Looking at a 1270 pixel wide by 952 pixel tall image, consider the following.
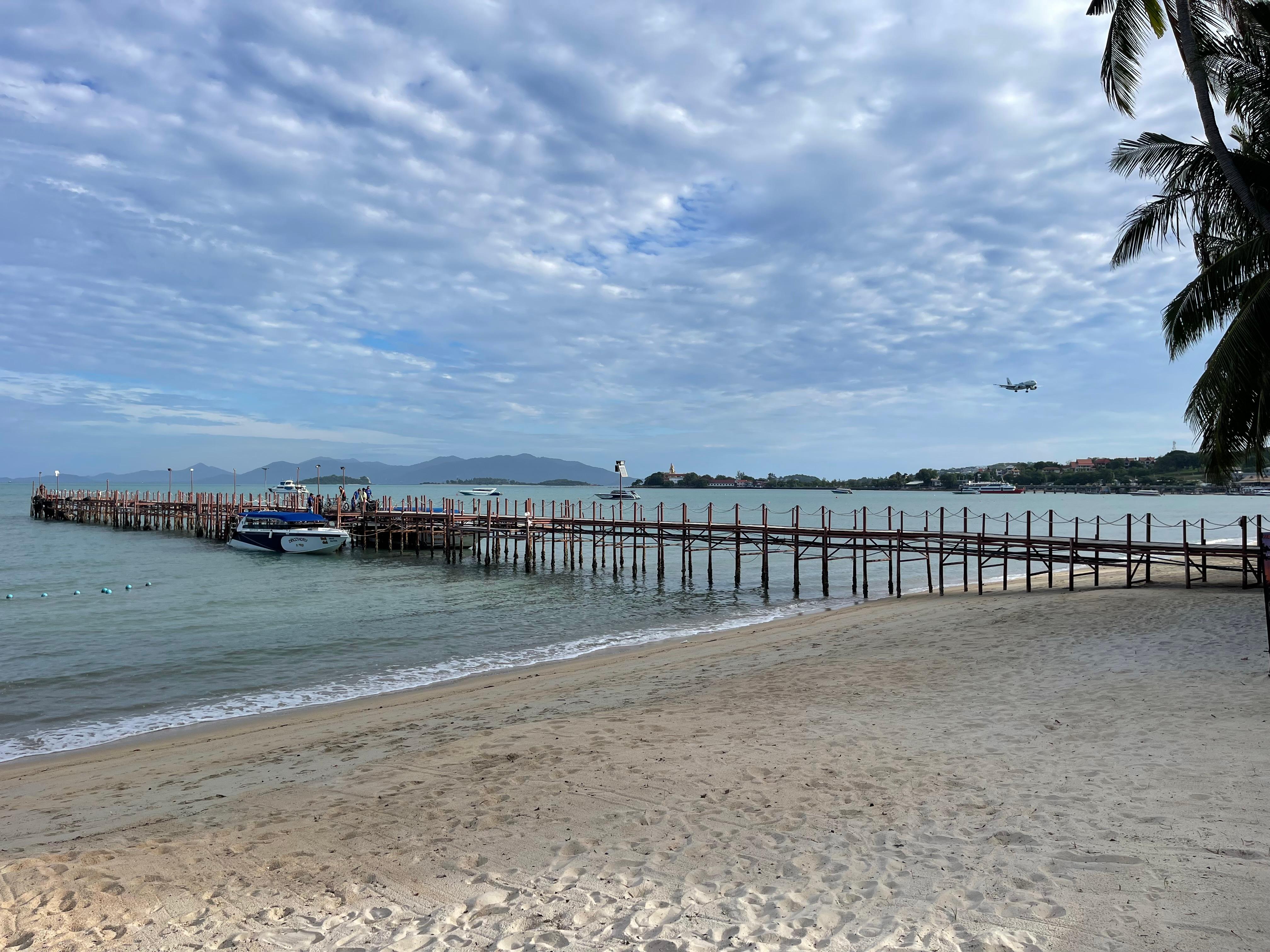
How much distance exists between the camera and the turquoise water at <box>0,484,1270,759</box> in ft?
43.0

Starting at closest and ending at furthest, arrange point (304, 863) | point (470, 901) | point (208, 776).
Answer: point (470, 901) < point (304, 863) < point (208, 776)

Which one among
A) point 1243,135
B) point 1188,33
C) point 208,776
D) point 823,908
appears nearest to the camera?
point 823,908

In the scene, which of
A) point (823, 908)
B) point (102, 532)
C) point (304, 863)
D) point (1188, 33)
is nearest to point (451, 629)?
point (304, 863)

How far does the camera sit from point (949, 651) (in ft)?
43.8

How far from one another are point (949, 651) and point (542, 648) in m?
9.24

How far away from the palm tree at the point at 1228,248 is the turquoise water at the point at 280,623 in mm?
12548

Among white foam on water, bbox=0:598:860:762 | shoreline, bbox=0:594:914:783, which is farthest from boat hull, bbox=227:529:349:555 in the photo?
shoreline, bbox=0:594:914:783

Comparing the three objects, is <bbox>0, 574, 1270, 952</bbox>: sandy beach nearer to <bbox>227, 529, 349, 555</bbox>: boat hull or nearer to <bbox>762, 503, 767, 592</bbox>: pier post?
<bbox>762, 503, 767, 592</bbox>: pier post

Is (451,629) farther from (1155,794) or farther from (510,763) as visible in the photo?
(1155,794)

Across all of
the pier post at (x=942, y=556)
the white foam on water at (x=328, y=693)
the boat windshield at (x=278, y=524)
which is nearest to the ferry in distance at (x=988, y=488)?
the pier post at (x=942, y=556)

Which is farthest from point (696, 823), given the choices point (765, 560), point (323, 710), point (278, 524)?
point (278, 524)

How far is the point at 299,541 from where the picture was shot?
42.6 metres

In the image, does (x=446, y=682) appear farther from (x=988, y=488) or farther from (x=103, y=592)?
(x=988, y=488)

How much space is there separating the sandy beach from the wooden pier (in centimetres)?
543
